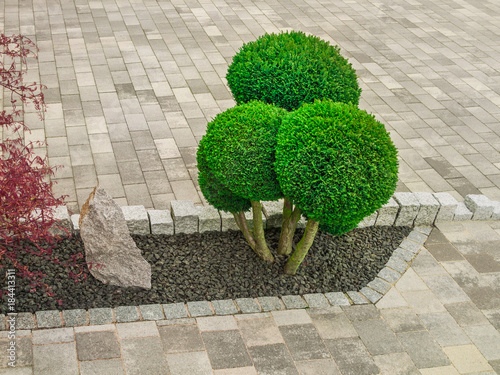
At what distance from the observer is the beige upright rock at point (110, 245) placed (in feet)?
17.2

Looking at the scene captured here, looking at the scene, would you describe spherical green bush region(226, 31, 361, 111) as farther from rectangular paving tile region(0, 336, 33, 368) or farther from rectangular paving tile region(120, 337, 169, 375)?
rectangular paving tile region(0, 336, 33, 368)

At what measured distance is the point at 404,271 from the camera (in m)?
6.10

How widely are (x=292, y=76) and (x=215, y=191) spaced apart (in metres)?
1.39

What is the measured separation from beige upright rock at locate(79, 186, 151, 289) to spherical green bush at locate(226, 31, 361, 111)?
184 centimetres

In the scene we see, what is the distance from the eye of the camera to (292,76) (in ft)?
19.1

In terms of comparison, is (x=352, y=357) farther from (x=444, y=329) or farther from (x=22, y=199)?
(x=22, y=199)

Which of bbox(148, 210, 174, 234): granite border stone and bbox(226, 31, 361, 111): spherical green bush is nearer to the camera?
bbox(226, 31, 361, 111): spherical green bush

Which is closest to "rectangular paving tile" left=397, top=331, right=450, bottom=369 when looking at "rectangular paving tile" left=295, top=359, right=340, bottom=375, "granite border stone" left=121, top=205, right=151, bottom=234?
"rectangular paving tile" left=295, top=359, right=340, bottom=375

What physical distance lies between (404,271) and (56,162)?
441 cm

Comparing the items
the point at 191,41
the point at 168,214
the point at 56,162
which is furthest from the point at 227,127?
the point at 191,41

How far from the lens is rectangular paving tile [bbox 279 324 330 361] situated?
5016 millimetres

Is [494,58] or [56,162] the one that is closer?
[56,162]

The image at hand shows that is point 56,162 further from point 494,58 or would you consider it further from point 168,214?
point 494,58

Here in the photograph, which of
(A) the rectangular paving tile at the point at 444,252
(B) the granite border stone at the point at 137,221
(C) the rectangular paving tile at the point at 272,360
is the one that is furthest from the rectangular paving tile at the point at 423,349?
(B) the granite border stone at the point at 137,221
